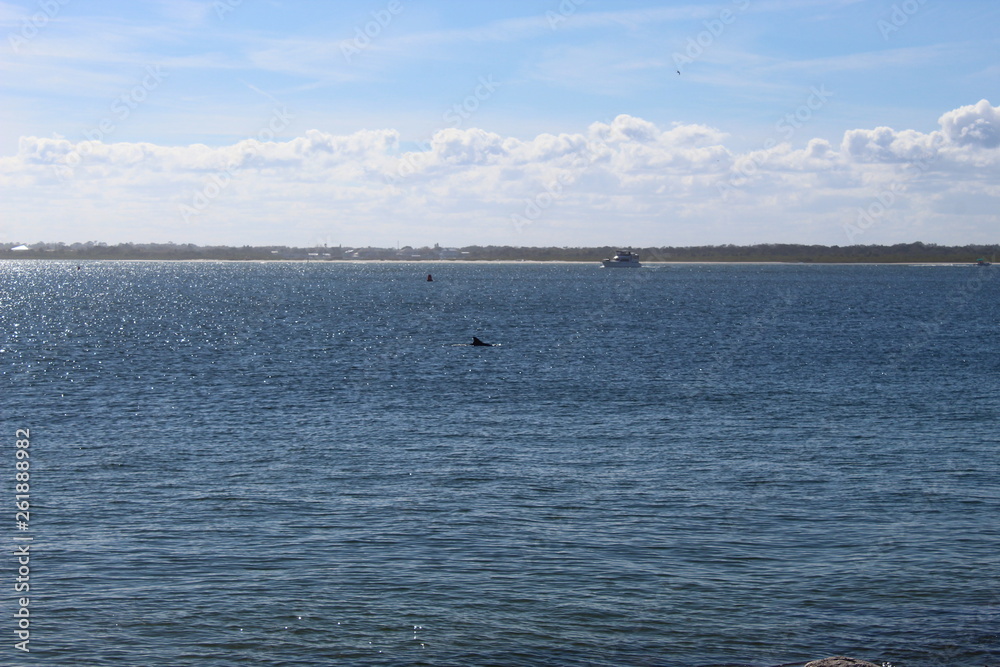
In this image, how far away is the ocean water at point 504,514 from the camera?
20703 mm

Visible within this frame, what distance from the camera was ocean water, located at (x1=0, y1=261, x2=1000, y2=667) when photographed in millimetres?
20703

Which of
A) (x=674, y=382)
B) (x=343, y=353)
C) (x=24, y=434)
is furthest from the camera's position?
(x=343, y=353)

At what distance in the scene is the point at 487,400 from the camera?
2021 inches

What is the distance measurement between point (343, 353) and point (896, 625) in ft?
192

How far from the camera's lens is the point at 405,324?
113 meters

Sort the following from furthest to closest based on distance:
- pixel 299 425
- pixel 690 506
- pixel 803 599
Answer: pixel 299 425, pixel 690 506, pixel 803 599

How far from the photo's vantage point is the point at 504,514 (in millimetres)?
28906

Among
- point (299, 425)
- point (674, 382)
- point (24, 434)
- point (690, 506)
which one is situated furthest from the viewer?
point (674, 382)

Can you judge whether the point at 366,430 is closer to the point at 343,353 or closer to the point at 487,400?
the point at 487,400

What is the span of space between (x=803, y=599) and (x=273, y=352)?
58943 mm

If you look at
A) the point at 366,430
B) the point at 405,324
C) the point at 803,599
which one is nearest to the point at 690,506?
the point at 803,599

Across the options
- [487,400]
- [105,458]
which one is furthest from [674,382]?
[105,458]

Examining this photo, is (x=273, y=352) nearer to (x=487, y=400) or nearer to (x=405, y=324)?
(x=487, y=400)

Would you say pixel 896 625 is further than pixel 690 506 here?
No
